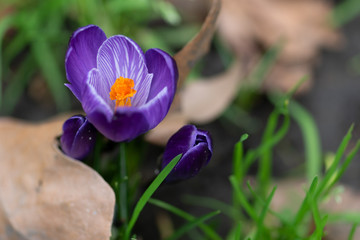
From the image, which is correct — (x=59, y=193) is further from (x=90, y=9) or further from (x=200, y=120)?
(x=90, y=9)

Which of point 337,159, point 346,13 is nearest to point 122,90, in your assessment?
point 337,159

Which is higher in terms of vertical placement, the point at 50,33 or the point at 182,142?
the point at 182,142

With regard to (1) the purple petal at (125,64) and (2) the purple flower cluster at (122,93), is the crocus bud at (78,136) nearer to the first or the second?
(2) the purple flower cluster at (122,93)

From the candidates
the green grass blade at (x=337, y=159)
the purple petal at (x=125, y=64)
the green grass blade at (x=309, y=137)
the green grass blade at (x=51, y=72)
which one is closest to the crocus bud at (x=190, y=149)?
the purple petal at (x=125, y=64)

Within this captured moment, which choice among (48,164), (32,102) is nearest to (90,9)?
(32,102)

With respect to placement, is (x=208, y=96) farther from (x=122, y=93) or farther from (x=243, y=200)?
(x=122, y=93)
